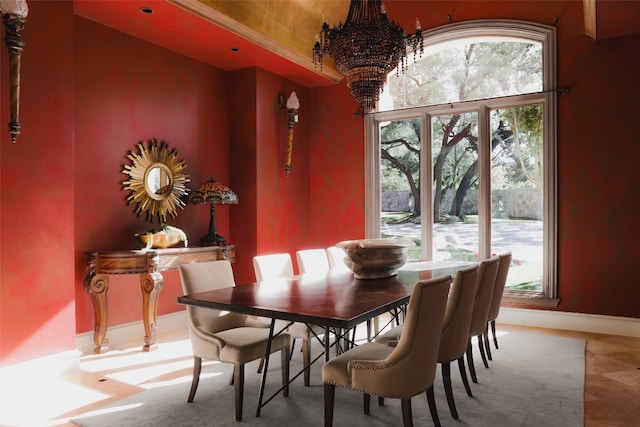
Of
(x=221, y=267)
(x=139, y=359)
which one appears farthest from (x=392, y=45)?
(x=139, y=359)

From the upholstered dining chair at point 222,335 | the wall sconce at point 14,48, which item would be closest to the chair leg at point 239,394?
the upholstered dining chair at point 222,335

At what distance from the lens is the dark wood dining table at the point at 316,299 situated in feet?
7.55

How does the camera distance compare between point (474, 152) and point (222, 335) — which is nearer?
point (222, 335)

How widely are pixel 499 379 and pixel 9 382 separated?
11.0 feet

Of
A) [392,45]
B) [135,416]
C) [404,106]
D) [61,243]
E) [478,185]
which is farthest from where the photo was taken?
[404,106]

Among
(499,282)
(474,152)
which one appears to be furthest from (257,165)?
(499,282)

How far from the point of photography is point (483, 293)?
10.6 ft

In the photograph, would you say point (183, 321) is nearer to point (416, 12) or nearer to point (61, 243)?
point (61, 243)

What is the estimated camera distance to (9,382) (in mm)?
3254

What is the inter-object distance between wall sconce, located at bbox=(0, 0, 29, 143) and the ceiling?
34.7 inches

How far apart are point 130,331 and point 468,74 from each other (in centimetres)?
463

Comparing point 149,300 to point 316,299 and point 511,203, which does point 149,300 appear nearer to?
point 316,299

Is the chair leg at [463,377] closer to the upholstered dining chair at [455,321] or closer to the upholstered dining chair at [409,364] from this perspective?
the upholstered dining chair at [455,321]

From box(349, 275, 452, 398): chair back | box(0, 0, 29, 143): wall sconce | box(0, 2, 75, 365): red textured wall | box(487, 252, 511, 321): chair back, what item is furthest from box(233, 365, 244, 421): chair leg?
box(0, 0, 29, 143): wall sconce
